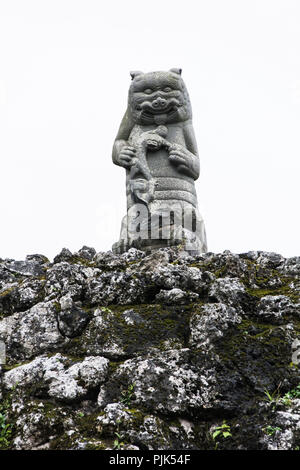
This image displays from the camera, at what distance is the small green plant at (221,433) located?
145 inches

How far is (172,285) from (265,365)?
1480 millimetres

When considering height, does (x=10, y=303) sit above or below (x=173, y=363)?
above

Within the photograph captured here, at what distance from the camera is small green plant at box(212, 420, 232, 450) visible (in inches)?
145

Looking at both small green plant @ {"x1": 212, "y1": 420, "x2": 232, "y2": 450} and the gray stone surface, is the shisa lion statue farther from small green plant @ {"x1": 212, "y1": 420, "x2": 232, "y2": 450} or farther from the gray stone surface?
small green plant @ {"x1": 212, "y1": 420, "x2": 232, "y2": 450}

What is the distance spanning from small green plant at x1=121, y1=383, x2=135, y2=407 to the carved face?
7695mm

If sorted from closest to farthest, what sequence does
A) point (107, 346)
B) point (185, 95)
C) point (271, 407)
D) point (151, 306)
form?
point (271, 407) < point (107, 346) < point (151, 306) < point (185, 95)

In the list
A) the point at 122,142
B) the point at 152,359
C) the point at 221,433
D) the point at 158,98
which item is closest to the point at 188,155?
the point at 158,98

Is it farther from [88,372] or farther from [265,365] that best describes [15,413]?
[265,365]

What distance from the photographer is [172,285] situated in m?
5.44

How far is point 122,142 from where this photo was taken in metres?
11.2

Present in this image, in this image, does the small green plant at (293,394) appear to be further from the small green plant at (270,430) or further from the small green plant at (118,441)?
the small green plant at (118,441)

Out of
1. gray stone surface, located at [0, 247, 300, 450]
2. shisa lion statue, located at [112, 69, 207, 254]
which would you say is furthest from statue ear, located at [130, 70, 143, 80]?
gray stone surface, located at [0, 247, 300, 450]

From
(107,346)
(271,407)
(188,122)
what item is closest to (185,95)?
(188,122)
